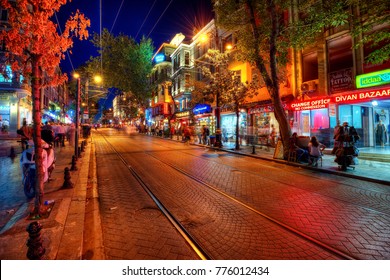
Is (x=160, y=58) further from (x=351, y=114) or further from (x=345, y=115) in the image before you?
(x=351, y=114)

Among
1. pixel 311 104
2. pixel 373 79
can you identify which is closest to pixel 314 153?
pixel 373 79

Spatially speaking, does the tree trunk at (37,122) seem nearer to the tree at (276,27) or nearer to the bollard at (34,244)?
the bollard at (34,244)

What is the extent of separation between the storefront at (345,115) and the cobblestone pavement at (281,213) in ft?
27.5

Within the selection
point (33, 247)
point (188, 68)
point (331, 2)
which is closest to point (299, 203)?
point (33, 247)

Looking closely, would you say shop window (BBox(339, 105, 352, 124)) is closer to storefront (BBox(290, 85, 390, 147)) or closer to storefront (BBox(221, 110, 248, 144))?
storefront (BBox(290, 85, 390, 147))

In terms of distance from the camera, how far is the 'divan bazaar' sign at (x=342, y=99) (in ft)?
40.5

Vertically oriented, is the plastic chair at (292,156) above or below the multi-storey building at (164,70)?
below

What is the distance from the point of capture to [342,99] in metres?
14.1

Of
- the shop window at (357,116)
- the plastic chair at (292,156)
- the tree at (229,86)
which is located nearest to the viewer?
the plastic chair at (292,156)

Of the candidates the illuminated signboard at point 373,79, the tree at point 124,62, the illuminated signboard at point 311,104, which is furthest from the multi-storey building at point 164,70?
the illuminated signboard at point 373,79

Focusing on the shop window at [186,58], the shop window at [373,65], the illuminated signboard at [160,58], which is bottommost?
the shop window at [373,65]

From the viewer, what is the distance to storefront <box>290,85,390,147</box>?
14617mm

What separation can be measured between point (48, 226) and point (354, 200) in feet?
22.0

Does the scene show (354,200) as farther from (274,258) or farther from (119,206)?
(119,206)
